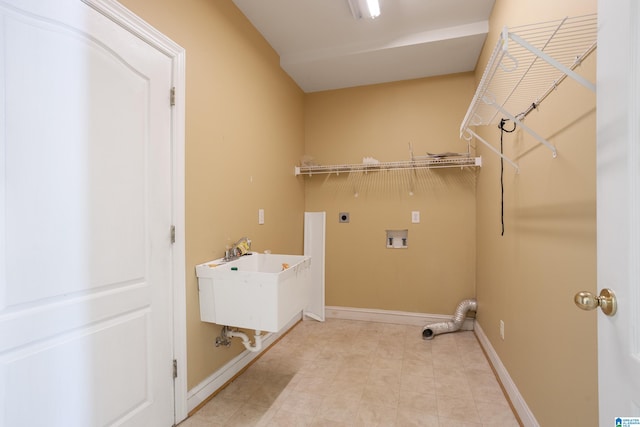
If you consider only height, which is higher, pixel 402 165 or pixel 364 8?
pixel 364 8

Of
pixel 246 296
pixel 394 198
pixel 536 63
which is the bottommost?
pixel 246 296

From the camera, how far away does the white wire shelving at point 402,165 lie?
118 inches

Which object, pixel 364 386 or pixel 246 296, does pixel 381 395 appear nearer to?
pixel 364 386

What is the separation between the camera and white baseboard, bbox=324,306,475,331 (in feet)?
10.4

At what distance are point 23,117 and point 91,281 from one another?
68 cm

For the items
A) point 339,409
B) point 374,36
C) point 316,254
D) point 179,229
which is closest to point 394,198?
point 316,254

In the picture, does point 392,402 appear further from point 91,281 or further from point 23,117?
point 23,117

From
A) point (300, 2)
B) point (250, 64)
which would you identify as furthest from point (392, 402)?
point (300, 2)

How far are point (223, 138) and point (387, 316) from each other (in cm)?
257

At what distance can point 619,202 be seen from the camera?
2.11ft

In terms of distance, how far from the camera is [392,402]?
6.22ft

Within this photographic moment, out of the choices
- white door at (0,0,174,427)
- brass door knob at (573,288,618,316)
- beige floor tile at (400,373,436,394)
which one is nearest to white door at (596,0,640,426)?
brass door knob at (573,288,618,316)

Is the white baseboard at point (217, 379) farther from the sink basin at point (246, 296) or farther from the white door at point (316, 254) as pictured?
the white door at point (316, 254)

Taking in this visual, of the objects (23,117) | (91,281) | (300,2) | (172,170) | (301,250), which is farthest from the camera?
(301,250)
